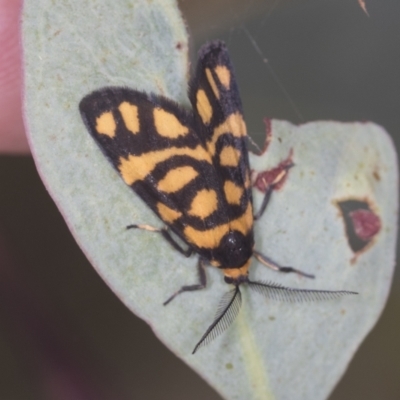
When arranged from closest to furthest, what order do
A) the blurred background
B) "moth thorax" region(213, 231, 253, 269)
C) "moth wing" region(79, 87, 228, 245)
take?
"moth wing" region(79, 87, 228, 245) → "moth thorax" region(213, 231, 253, 269) → the blurred background

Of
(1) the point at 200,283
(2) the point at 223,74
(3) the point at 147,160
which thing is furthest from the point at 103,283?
(2) the point at 223,74

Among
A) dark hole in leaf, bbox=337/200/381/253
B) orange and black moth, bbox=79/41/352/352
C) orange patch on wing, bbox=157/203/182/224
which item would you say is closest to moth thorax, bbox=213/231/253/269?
orange and black moth, bbox=79/41/352/352

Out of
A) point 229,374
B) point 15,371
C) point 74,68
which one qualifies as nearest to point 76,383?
point 15,371

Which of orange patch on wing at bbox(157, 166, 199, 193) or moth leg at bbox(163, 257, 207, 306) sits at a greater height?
orange patch on wing at bbox(157, 166, 199, 193)

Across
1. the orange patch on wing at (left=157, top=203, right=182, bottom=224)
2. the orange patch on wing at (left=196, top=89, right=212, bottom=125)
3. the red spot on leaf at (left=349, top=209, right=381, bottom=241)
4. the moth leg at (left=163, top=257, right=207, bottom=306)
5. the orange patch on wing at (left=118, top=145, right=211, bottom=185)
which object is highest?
the orange patch on wing at (left=196, top=89, right=212, bottom=125)

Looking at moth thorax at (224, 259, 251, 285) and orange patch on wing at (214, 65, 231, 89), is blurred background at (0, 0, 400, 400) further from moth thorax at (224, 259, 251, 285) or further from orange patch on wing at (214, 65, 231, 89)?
moth thorax at (224, 259, 251, 285)

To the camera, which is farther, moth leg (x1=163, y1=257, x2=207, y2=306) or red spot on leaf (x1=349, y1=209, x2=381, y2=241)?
red spot on leaf (x1=349, y1=209, x2=381, y2=241)

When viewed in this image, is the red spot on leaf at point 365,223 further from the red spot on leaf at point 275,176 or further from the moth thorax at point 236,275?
the moth thorax at point 236,275

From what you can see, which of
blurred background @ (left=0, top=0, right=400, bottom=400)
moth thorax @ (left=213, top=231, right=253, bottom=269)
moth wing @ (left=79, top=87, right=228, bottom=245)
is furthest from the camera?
blurred background @ (left=0, top=0, right=400, bottom=400)
